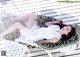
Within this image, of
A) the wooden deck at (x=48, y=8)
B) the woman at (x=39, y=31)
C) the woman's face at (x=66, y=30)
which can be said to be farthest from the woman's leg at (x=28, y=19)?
the woman's face at (x=66, y=30)

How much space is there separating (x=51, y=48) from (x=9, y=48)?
325mm

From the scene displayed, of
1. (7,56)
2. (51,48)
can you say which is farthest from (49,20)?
(7,56)

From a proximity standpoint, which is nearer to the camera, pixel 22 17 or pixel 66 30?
pixel 66 30

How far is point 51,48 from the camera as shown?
2.02 m

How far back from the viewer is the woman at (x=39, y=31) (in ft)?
6.75

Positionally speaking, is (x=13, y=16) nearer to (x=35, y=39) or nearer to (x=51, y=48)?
(x=35, y=39)

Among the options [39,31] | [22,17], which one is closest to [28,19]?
[22,17]

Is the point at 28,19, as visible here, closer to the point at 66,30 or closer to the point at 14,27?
the point at 14,27

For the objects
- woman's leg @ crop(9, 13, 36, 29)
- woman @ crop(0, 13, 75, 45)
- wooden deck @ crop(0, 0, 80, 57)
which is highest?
wooden deck @ crop(0, 0, 80, 57)

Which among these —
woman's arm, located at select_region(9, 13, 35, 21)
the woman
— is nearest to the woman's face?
the woman

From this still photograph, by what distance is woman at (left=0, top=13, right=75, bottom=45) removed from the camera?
2.06m

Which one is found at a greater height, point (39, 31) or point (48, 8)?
point (48, 8)

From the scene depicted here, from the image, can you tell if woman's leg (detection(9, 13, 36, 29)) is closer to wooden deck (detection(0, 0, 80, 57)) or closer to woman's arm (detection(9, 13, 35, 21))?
woman's arm (detection(9, 13, 35, 21))

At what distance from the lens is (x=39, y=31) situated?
2.13m
